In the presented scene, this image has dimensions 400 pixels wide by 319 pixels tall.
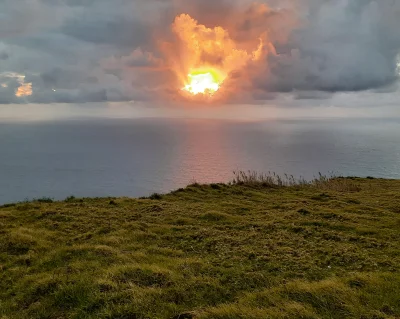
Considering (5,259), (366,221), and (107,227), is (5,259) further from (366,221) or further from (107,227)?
(366,221)

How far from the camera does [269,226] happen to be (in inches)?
528

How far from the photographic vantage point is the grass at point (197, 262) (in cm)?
695

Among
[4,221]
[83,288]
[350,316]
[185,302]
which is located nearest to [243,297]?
[185,302]

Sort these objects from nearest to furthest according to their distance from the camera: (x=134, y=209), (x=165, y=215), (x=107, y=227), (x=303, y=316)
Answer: (x=303, y=316), (x=107, y=227), (x=165, y=215), (x=134, y=209)

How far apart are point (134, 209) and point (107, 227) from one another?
384 cm

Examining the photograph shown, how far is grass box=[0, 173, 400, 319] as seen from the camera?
695 cm

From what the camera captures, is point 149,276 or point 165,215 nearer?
point 149,276

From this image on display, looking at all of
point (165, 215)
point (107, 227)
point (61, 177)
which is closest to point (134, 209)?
point (165, 215)

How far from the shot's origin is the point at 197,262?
9391 millimetres

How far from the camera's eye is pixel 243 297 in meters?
7.34

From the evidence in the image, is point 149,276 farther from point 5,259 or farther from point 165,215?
point 165,215

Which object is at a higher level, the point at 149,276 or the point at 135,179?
the point at 149,276

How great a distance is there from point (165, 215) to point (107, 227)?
3.19 metres

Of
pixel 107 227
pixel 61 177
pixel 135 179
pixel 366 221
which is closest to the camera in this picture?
pixel 107 227
